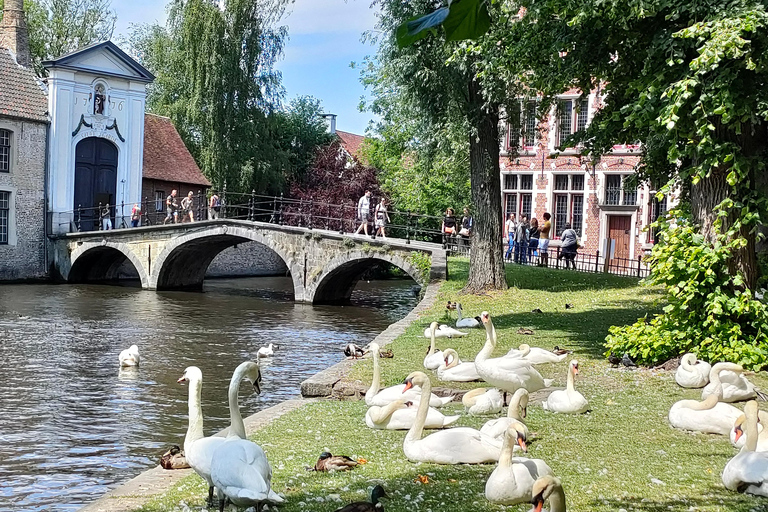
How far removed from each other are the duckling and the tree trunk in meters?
13.7

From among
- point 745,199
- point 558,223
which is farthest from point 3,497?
point 558,223

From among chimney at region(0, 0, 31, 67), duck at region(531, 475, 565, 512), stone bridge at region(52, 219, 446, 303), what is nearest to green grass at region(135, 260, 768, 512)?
duck at region(531, 475, 565, 512)

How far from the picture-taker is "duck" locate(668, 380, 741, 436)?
7844 millimetres

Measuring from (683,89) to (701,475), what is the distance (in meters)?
5.18

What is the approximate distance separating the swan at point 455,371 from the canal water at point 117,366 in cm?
293

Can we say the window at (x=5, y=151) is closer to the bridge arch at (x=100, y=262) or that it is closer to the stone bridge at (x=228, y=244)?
the stone bridge at (x=228, y=244)

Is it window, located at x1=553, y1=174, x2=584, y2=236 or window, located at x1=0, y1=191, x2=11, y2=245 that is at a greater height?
window, located at x1=553, y1=174, x2=584, y2=236

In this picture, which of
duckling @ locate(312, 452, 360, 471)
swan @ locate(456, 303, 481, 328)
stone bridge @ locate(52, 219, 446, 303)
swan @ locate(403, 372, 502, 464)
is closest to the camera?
duckling @ locate(312, 452, 360, 471)

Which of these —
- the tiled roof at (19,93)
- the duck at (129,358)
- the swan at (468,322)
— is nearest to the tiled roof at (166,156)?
the tiled roof at (19,93)

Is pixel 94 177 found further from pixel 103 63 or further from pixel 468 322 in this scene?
pixel 468 322

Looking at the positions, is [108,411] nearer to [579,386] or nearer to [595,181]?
[579,386]

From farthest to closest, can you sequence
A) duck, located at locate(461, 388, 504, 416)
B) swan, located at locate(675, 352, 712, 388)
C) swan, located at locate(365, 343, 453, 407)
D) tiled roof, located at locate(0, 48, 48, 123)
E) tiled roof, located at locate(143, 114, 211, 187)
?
tiled roof, located at locate(143, 114, 211, 187)
tiled roof, located at locate(0, 48, 48, 123)
swan, located at locate(675, 352, 712, 388)
duck, located at locate(461, 388, 504, 416)
swan, located at locate(365, 343, 453, 407)

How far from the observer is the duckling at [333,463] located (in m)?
6.62

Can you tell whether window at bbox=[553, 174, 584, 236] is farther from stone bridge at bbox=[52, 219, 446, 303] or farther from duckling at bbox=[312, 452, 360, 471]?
duckling at bbox=[312, 452, 360, 471]
